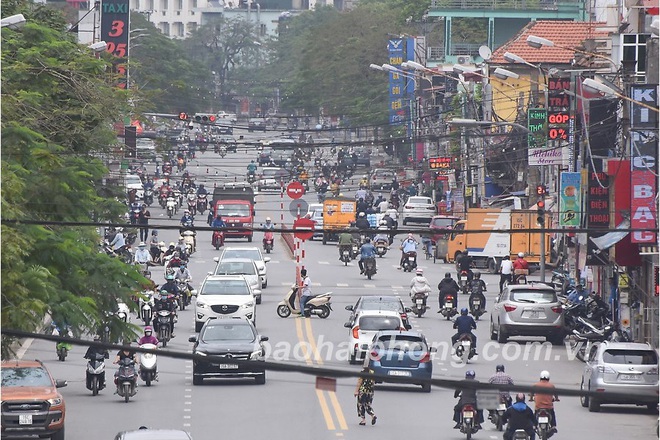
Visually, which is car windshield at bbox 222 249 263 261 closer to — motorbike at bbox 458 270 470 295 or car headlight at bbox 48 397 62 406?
motorbike at bbox 458 270 470 295

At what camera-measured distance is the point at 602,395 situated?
38.7 ft

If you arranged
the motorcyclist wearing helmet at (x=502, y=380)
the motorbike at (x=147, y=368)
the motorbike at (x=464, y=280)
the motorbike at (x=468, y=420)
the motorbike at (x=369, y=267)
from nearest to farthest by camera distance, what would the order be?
the motorbike at (x=468, y=420) → the motorcyclist wearing helmet at (x=502, y=380) → the motorbike at (x=147, y=368) → the motorbike at (x=464, y=280) → the motorbike at (x=369, y=267)

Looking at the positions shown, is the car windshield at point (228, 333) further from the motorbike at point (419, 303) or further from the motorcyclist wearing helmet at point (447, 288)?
the motorbike at point (419, 303)

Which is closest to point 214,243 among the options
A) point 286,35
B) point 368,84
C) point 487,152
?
point 487,152

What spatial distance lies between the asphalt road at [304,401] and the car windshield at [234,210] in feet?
88.4

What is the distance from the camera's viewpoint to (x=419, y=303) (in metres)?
43.4

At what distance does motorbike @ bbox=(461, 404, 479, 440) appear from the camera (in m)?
26.0

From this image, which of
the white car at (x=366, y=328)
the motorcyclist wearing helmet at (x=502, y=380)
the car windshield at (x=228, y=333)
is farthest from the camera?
the white car at (x=366, y=328)

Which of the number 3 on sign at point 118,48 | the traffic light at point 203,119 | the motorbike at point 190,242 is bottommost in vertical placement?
the motorbike at point 190,242

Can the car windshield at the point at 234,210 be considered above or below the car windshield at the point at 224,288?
above

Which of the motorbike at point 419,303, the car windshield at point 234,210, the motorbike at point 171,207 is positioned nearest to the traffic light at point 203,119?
the car windshield at point 234,210

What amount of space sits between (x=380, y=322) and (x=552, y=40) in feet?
137

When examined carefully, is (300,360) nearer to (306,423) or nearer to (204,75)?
(306,423)

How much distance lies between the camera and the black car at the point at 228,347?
31859mm
